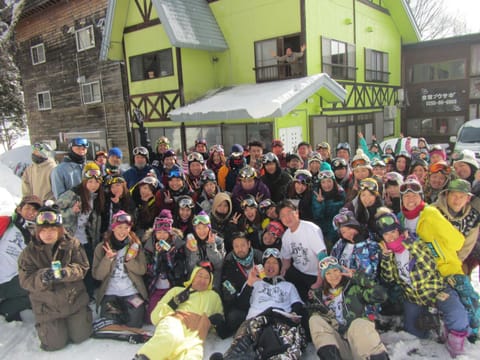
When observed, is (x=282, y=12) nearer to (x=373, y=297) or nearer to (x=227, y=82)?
(x=227, y=82)

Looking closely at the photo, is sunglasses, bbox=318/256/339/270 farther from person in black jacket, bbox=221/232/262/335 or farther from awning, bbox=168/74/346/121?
awning, bbox=168/74/346/121

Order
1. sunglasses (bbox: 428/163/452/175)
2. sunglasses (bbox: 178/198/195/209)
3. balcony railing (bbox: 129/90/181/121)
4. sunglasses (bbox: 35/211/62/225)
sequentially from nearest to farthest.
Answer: sunglasses (bbox: 35/211/62/225), sunglasses (bbox: 178/198/195/209), sunglasses (bbox: 428/163/452/175), balcony railing (bbox: 129/90/181/121)

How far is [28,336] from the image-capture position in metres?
4.02

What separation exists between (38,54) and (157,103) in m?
9.93

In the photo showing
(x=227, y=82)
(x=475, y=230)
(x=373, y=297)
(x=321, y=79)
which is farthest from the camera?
(x=227, y=82)

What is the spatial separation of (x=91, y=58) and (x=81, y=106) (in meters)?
2.45

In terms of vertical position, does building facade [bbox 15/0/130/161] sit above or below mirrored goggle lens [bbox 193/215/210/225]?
above

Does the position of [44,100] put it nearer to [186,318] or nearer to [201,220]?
[201,220]

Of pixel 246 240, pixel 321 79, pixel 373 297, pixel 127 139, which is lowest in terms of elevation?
pixel 373 297

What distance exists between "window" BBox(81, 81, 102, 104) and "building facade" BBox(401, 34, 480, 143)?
15859 millimetres

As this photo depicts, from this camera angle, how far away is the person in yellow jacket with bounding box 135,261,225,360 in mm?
3268

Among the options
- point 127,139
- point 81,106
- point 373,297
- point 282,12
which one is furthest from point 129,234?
point 81,106

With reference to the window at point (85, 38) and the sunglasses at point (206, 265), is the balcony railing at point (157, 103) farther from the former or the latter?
the sunglasses at point (206, 265)

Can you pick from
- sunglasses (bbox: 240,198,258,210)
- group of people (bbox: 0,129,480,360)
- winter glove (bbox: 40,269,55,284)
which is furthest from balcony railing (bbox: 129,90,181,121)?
winter glove (bbox: 40,269,55,284)
